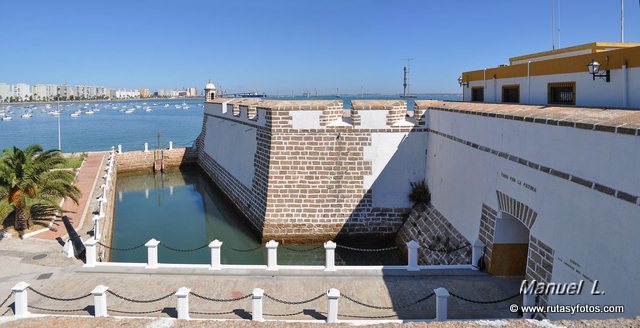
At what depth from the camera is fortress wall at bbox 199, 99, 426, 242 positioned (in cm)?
1461

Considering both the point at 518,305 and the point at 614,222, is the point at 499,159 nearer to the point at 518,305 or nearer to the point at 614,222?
the point at 518,305

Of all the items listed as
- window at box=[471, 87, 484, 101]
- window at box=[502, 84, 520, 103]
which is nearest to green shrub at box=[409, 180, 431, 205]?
window at box=[502, 84, 520, 103]

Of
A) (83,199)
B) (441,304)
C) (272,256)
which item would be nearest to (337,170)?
(272,256)

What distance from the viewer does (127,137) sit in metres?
60.7

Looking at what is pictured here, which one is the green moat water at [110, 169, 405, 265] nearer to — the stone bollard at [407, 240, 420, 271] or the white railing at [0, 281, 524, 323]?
the stone bollard at [407, 240, 420, 271]

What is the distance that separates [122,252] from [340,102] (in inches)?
313

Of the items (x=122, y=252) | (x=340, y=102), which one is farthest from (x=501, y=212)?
(x=122, y=252)

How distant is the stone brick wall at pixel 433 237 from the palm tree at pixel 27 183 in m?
10.1

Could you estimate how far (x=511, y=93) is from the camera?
13156 mm

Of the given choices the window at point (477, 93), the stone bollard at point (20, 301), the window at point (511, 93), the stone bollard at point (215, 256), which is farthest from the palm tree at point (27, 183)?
the window at point (477, 93)

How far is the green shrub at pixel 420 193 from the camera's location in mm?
14422

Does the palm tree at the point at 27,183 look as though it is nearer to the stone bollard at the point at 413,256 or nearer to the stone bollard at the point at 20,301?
the stone bollard at the point at 20,301

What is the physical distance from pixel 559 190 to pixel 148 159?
2705cm

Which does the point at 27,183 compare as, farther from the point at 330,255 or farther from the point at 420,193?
the point at 420,193
